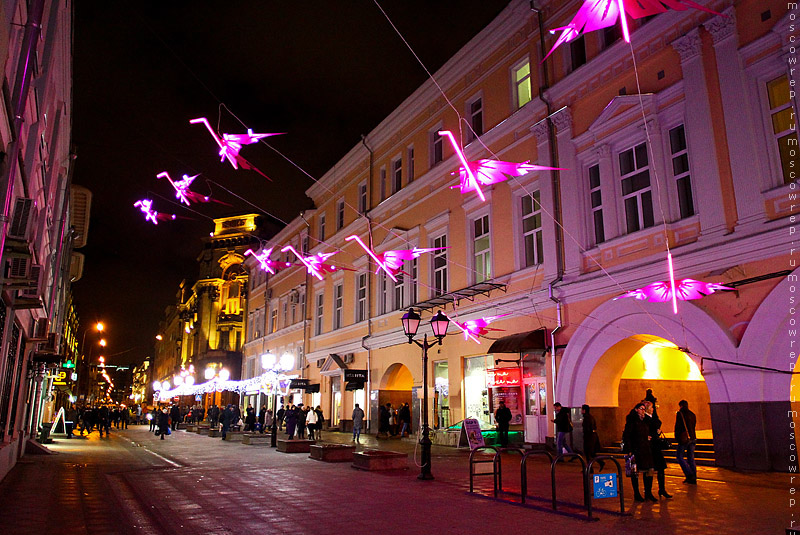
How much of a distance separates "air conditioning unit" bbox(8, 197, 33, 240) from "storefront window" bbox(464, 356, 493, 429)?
52.8ft

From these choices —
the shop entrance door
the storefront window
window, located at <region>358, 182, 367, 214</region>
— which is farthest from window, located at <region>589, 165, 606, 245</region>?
window, located at <region>358, 182, 367, 214</region>

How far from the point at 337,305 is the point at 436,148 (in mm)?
12424

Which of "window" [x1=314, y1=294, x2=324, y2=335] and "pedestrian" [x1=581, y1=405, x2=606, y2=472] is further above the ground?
"window" [x1=314, y1=294, x2=324, y2=335]

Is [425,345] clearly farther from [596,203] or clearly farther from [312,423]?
[312,423]

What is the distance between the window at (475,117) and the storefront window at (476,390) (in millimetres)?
8714

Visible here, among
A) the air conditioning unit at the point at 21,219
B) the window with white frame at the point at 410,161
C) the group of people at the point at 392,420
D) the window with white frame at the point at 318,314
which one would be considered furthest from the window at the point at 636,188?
the window with white frame at the point at 318,314

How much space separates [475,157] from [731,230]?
11.2 meters

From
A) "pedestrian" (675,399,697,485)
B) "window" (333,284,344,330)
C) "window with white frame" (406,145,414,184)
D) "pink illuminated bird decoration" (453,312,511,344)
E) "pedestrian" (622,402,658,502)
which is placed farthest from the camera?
"window" (333,284,344,330)

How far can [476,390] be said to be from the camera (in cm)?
2216

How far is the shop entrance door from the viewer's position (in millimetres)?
18578

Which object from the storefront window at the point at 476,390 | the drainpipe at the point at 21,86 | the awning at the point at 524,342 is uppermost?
the drainpipe at the point at 21,86

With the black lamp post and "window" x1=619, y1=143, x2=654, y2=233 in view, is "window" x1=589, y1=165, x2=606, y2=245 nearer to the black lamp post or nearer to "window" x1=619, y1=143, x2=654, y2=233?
"window" x1=619, y1=143, x2=654, y2=233

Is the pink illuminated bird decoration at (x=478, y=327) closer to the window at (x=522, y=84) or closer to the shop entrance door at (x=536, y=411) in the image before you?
the shop entrance door at (x=536, y=411)

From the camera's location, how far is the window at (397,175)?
28.5 m
